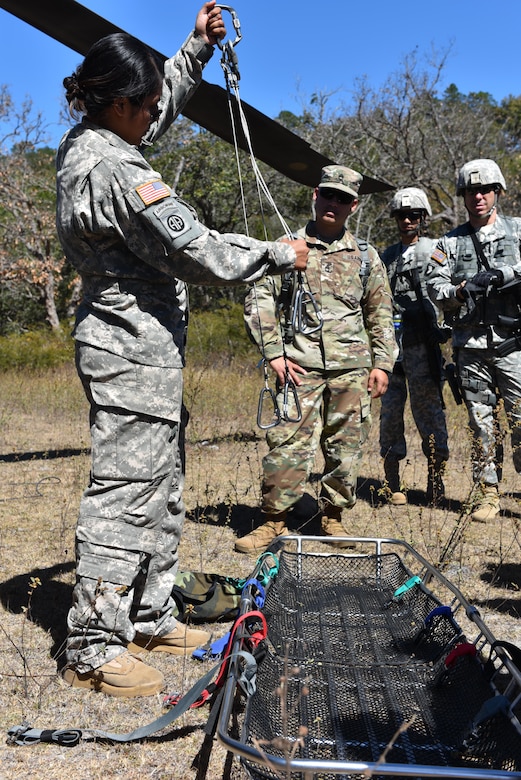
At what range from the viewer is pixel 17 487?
6430 mm

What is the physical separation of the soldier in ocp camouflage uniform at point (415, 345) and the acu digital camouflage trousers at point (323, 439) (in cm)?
122

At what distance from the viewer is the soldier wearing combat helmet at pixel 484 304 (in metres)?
5.50

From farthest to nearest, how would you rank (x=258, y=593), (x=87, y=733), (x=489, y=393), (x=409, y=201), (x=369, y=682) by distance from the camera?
(x=409, y=201) < (x=489, y=393) < (x=258, y=593) < (x=369, y=682) < (x=87, y=733)

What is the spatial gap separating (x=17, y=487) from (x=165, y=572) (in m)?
3.41

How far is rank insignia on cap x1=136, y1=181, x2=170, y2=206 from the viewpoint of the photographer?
2766 mm

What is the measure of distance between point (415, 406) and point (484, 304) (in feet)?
3.49

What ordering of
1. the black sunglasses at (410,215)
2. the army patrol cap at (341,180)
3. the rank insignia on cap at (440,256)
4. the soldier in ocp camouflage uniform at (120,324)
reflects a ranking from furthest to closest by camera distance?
the black sunglasses at (410,215) < the rank insignia on cap at (440,256) < the army patrol cap at (341,180) < the soldier in ocp camouflage uniform at (120,324)

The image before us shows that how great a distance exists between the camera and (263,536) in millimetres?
4969

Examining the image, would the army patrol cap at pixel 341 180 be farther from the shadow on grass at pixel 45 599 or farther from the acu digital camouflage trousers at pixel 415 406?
the shadow on grass at pixel 45 599

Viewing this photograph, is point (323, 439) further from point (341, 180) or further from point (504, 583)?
point (341, 180)

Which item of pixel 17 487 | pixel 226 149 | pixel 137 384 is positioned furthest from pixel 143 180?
pixel 226 149

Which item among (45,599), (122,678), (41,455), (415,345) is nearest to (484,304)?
(415,345)

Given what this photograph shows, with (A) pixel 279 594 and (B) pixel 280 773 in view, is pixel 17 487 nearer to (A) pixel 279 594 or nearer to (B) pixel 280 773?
(A) pixel 279 594

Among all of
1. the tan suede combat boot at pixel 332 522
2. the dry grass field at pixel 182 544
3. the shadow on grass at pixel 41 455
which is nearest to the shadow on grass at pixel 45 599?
the dry grass field at pixel 182 544
